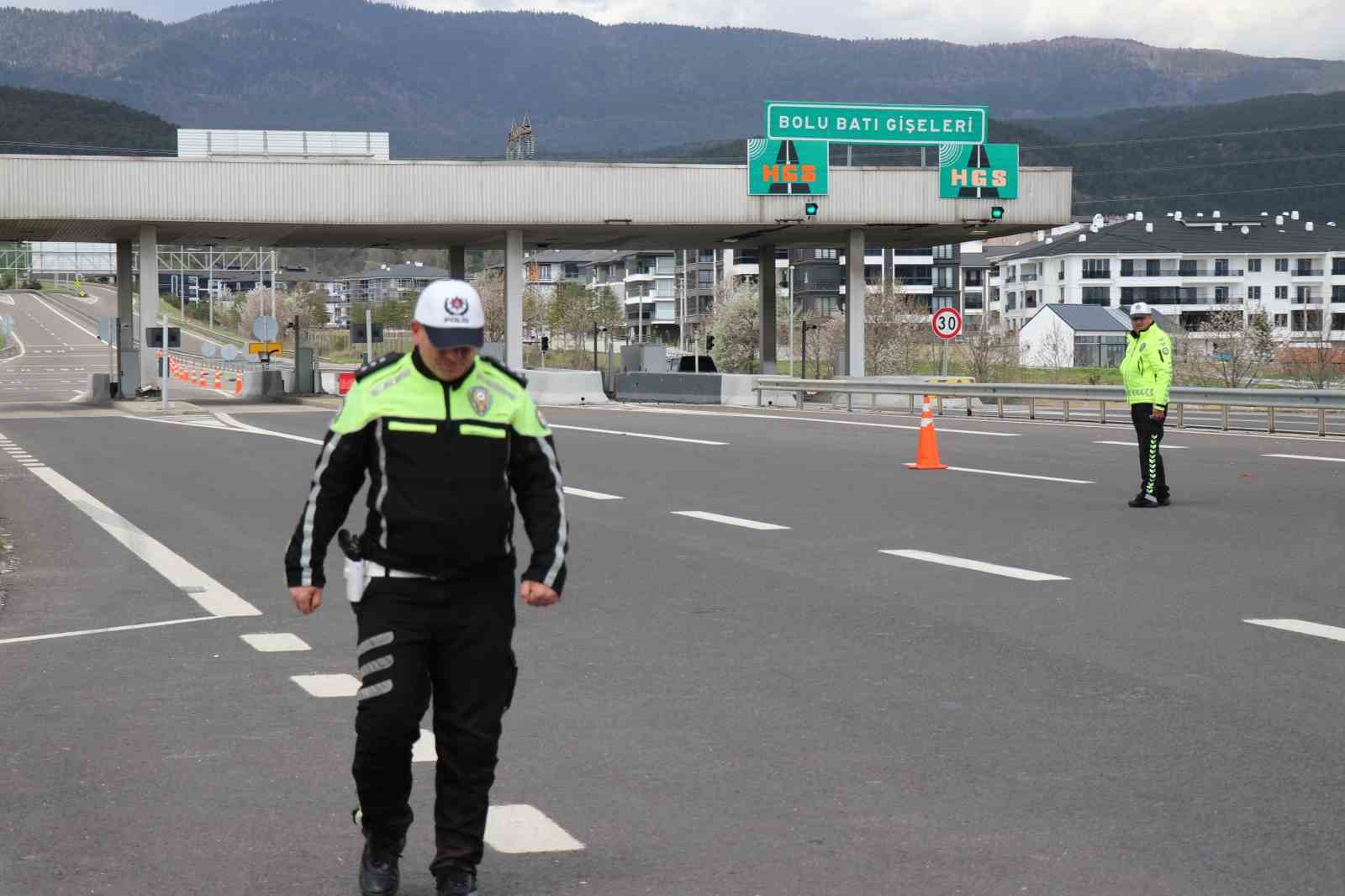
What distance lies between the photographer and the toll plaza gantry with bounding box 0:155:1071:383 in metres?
45.1

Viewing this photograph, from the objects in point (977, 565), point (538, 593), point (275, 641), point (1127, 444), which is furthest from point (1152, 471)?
point (538, 593)

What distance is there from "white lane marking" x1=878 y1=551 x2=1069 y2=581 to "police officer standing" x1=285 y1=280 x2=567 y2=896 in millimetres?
6948

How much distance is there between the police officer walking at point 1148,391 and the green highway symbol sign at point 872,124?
3012cm

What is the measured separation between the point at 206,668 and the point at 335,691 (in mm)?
985

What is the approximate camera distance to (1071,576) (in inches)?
458

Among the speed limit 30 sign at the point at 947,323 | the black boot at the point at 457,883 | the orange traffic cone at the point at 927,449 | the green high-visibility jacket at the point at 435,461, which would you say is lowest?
the black boot at the point at 457,883

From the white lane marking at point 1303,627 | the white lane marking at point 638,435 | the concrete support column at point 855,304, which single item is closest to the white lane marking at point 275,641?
the white lane marking at point 1303,627

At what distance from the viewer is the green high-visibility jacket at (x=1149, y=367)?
16828 millimetres

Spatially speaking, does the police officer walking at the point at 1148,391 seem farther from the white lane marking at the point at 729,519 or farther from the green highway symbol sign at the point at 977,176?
the green highway symbol sign at the point at 977,176

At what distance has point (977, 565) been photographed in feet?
40.2

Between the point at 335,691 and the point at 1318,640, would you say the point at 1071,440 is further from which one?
the point at 335,691

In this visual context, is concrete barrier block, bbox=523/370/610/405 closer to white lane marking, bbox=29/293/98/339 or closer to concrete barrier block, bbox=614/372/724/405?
concrete barrier block, bbox=614/372/724/405

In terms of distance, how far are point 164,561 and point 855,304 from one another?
38.9 metres

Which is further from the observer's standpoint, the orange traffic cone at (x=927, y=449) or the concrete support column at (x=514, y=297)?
the concrete support column at (x=514, y=297)
